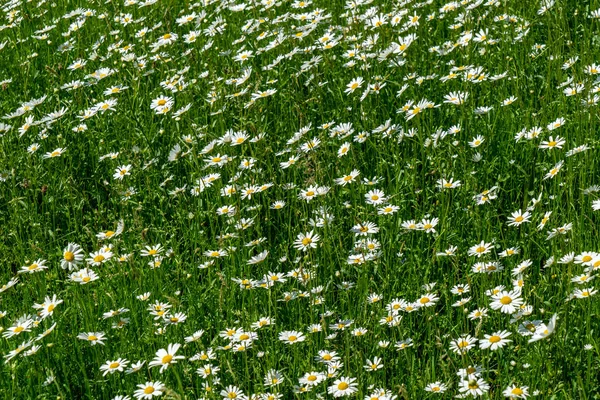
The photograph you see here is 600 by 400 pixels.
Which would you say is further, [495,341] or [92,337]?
[92,337]

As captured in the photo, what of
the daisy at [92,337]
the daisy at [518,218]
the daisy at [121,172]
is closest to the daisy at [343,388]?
the daisy at [92,337]

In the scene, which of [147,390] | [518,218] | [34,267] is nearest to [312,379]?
[147,390]

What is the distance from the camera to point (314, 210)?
10.8 ft

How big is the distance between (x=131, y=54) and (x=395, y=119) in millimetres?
1683

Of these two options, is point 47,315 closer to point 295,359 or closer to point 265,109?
point 295,359

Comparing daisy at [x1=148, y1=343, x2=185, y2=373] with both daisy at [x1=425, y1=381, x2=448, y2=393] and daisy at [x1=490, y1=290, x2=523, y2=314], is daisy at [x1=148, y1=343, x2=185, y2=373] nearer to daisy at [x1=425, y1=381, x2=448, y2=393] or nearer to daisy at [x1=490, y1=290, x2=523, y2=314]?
daisy at [x1=425, y1=381, x2=448, y2=393]

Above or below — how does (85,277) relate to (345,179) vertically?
above

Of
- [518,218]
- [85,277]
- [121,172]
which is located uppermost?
[85,277]

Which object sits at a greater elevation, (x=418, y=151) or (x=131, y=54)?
(x=131, y=54)

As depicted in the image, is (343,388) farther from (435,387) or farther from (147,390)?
(147,390)

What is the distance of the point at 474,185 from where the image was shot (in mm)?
3252

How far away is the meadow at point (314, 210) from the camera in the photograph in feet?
8.72

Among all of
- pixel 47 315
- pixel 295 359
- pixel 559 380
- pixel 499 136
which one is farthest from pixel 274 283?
pixel 499 136

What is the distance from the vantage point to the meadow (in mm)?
2658
